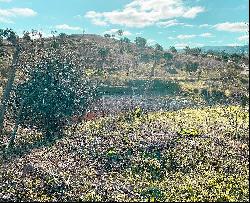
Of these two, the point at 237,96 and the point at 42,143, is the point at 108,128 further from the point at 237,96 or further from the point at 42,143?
the point at 237,96

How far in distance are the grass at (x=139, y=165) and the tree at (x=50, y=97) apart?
1904 mm

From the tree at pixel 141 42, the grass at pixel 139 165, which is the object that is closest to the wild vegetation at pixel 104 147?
the grass at pixel 139 165

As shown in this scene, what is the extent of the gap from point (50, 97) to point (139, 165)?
11.6 metres

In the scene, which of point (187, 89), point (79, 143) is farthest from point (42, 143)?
point (187, 89)

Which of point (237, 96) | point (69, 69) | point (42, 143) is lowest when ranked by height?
point (42, 143)

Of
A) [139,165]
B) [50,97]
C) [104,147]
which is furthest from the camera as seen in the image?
[50,97]

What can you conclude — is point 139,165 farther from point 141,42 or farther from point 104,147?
point 141,42

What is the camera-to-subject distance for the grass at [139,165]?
2052 centimetres

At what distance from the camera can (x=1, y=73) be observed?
58.9 metres

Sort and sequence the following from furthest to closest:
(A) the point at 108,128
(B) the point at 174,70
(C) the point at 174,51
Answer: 1. (C) the point at 174,51
2. (B) the point at 174,70
3. (A) the point at 108,128

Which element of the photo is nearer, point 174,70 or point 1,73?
point 1,73

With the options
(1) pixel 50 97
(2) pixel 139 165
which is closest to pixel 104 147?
(2) pixel 139 165

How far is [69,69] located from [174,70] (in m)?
72.9

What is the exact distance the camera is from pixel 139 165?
81.3ft
